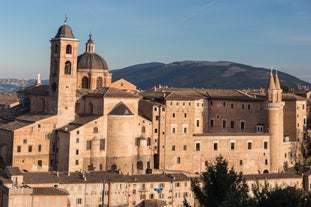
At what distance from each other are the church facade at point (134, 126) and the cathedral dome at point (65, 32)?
101 millimetres

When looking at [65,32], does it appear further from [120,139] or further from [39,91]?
[120,139]

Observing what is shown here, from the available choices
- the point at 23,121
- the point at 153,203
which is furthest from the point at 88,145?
the point at 153,203

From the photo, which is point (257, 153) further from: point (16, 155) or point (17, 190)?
point (17, 190)

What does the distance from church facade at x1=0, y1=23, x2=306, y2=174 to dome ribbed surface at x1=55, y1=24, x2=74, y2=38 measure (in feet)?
0.33

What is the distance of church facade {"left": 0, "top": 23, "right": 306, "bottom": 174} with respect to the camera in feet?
182

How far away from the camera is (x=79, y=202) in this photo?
46531 mm

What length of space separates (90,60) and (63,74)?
26.3ft

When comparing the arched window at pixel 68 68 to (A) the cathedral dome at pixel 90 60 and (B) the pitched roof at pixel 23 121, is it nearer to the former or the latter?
(B) the pitched roof at pixel 23 121

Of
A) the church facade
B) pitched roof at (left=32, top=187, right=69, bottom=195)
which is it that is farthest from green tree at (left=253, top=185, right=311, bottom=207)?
the church facade

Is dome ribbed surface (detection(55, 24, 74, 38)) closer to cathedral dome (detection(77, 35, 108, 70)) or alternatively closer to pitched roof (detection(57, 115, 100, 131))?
cathedral dome (detection(77, 35, 108, 70))

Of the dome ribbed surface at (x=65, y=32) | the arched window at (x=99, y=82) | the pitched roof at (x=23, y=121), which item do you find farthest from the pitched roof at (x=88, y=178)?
the arched window at (x=99, y=82)

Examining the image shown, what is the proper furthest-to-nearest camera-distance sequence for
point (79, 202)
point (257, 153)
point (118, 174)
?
point (257, 153), point (118, 174), point (79, 202)

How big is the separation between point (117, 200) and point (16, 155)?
12.1 metres

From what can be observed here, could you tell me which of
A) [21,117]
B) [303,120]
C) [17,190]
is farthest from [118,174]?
[303,120]
